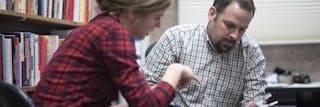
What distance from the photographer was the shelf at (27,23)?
174 centimetres

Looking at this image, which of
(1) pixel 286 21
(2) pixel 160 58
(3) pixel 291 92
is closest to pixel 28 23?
(2) pixel 160 58

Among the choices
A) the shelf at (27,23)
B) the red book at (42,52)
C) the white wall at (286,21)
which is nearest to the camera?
the shelf at (27,23)

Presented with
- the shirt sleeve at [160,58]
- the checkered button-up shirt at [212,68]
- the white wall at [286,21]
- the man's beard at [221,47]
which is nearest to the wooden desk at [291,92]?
the white wall at [286,21]

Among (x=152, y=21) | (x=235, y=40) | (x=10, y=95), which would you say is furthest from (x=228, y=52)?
(x=10, y=95)

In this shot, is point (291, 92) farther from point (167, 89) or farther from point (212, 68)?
point (167, 89)

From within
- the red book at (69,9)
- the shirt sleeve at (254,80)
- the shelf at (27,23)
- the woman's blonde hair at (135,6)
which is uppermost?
the red book at (69,9)

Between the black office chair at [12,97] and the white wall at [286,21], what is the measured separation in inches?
99.6

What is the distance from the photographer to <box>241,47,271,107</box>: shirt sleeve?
181 cm

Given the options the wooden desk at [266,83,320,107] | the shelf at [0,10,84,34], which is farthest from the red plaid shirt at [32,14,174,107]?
the wooden desk at [266,83,320,107]

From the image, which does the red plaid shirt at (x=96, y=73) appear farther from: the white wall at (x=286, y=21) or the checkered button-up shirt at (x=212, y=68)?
the white wall at (x=286, y=21)

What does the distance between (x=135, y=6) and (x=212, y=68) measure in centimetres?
90

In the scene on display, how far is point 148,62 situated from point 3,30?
28.6 inches

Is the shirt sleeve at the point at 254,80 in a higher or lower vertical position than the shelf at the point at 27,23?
lower

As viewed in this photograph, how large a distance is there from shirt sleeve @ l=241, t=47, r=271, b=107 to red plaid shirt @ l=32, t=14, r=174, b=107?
0.89 metres
